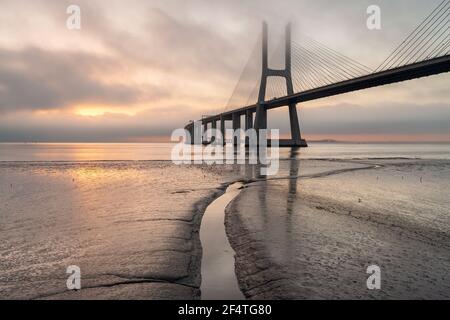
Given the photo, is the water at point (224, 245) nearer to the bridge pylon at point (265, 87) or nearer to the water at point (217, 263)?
the water at point (217, 263)

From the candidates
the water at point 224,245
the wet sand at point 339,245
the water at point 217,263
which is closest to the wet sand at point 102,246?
the water at point 224,245

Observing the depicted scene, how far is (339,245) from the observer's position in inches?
225

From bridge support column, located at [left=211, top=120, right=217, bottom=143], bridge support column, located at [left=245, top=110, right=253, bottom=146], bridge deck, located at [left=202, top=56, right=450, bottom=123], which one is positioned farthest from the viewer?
bridge support column, located at [left=211, top=120, right=217, bottom=143]

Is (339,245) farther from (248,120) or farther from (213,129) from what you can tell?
(213,129)

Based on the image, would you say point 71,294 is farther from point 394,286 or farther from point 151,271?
point 394,286

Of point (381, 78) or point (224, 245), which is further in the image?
point (381, 78)

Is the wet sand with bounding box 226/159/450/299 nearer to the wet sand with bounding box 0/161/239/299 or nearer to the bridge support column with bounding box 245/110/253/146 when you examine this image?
the wet sand with bounding box 0/161/239/299

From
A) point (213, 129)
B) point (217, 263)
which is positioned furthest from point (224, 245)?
point (213, 129)

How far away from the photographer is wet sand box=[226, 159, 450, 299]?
13.0 feet

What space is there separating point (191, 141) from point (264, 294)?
138 meters

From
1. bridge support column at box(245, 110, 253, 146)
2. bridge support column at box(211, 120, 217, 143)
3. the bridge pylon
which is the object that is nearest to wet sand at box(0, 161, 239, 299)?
the bridge pylon

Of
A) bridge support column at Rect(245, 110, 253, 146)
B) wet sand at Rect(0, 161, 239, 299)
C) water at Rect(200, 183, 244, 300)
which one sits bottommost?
water at Rect(200, 183, 244, 300)

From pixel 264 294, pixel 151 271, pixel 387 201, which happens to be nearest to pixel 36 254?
pixel 151 271

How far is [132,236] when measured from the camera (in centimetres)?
614
